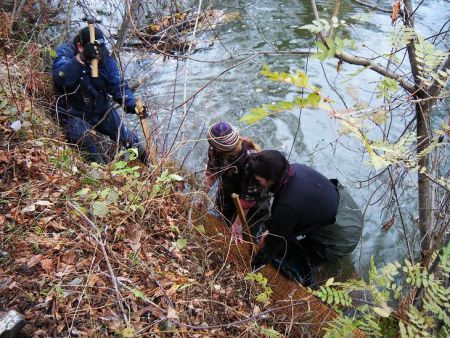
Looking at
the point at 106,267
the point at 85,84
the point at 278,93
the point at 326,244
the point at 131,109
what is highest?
the point at 85,84

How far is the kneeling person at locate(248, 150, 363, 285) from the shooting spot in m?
3.30

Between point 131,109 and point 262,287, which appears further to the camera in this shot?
point 131,109

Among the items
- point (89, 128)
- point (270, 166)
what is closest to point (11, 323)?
point (270, 166)

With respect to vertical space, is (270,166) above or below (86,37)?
below

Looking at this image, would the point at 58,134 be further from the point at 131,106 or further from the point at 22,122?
the point at 131,106

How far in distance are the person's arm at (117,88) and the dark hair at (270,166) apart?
7.86ft

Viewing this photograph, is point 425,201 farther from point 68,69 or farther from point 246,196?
point 68,69

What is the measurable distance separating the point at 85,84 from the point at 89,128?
589mm

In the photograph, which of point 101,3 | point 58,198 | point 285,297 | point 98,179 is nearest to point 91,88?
point 98,179

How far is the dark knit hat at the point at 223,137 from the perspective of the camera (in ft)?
12.1

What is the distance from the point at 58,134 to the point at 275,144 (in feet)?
12.0

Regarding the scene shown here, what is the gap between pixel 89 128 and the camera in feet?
16.4

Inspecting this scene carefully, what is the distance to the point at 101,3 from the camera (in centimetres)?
1032

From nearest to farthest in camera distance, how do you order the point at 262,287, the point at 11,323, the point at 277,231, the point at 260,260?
the point at 11,323
the point at 262,287
the point at 277,231
the point at 260,260
